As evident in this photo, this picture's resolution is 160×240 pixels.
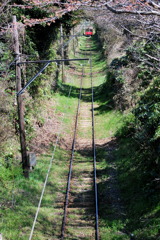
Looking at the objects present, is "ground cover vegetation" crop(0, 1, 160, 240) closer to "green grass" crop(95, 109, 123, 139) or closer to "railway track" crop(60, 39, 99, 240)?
"green grass" crop(95, 109, 123, 139)

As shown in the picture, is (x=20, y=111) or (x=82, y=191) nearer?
(x=20, y=111)

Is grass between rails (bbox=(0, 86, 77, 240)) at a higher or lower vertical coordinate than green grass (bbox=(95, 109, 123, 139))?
higher

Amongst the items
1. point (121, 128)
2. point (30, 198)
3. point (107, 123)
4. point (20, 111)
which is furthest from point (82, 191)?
point (107, 123)

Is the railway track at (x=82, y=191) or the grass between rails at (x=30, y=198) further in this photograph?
the railway track at (x=82, y=191)

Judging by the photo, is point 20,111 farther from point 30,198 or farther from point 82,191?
point 82,191

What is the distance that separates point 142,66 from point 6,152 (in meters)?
11.3

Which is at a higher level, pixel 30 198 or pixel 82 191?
pixel 30 198

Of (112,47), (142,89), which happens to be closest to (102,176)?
(142,89)

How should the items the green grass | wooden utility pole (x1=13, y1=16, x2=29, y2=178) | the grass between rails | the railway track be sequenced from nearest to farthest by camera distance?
the grass between rails < the railway track < wooden utility pole (x1=13, y1=16, x2=29, y2=178) < the green grass

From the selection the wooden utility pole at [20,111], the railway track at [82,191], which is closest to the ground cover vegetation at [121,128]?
the wooden utility pole at [20,111]

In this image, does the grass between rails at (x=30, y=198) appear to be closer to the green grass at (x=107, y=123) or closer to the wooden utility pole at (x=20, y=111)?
the wooden utility pole at (x=20, y=111)

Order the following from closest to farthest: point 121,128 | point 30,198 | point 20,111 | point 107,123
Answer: point 30,198 → point 20,111 → point 121,128 → point 107,123

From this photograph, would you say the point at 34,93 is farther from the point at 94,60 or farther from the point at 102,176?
the point at 94,60

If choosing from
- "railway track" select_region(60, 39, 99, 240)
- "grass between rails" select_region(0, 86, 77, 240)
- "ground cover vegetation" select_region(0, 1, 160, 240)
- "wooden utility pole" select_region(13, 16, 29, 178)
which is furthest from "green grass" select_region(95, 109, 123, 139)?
"wooden utility pole" select_region(13, 16, 29, 178)
